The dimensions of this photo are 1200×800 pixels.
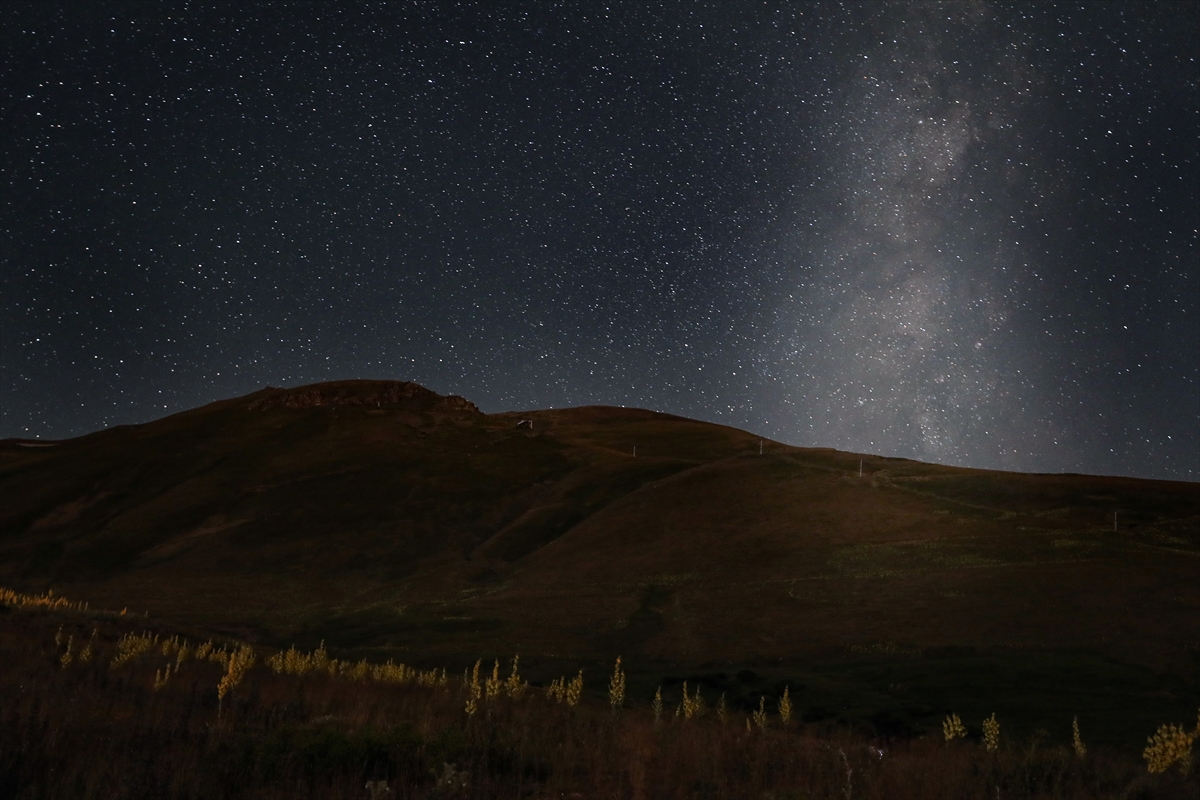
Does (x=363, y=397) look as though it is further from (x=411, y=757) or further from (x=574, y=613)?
(x=411, y=757)

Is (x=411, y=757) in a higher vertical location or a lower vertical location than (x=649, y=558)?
higher

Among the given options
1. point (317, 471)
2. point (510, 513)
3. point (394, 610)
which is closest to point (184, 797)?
point (394, 610)

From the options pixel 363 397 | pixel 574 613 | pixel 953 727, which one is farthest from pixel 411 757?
pixel 363 397

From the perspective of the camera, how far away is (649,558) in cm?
6712

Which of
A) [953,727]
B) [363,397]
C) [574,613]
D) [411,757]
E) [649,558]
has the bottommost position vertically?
[574,613]

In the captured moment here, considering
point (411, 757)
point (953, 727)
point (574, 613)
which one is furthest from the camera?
point (574, 613)

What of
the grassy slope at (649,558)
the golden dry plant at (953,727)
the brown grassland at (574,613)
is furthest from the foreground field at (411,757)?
the grassy slope at (649,558)

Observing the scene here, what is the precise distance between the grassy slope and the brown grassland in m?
0.33

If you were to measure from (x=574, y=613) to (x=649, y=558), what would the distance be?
15234 mm

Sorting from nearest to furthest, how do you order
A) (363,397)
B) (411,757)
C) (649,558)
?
1. (411,757)
2. (649,558)
3. (363,397)

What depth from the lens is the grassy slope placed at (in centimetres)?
3681

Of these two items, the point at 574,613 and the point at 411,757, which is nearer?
the point at 411,757

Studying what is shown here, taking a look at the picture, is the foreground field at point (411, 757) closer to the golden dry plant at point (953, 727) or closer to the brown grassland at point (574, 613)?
the brown grassland at point (574, 613)

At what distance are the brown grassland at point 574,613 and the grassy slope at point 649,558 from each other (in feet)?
1.08
